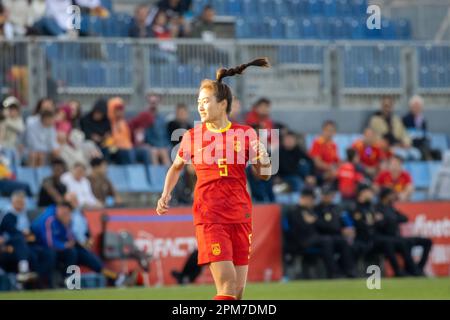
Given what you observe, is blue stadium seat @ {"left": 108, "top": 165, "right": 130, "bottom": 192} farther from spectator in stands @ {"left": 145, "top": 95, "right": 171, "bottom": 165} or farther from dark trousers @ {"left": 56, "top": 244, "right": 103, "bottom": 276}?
dark trousers @ {"left": 56, "top": 244, "right": 103, "bottom": 276}

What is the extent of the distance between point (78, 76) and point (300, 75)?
4.53m

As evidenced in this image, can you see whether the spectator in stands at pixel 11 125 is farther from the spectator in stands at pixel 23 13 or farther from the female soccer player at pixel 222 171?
the female soccer player at pixel 222 171

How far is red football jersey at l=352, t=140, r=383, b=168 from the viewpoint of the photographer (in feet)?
77.5

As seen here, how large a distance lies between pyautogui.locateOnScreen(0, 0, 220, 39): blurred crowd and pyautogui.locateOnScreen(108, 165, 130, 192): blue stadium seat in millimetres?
3139

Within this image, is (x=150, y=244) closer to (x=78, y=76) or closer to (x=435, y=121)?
(x=78, y=76)

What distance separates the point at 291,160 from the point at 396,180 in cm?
201

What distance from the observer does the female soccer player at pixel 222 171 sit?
10727 mm

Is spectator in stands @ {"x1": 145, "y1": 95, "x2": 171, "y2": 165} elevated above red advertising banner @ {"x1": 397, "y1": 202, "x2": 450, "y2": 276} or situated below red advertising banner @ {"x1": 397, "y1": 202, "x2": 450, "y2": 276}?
above

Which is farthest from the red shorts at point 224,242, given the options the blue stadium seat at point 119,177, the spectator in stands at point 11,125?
the blue stadium seat at point 119,177

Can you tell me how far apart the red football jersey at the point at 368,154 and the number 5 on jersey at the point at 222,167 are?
1294cm

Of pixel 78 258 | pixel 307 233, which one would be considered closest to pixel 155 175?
pixel 307 233

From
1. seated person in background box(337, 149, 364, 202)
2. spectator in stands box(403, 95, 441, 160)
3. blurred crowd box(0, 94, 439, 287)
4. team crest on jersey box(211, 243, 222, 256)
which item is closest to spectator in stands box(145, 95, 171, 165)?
blurred crowd box(0, 94, 439, 287)

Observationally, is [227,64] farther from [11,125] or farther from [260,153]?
[260,153]

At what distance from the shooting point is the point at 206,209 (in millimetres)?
10766
